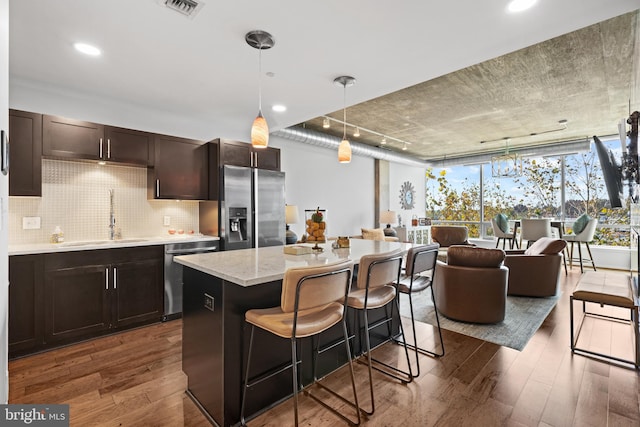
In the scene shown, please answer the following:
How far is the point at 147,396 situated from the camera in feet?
6.96

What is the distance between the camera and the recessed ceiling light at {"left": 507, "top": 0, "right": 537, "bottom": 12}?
1974 mm

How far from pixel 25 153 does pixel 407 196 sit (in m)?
8.17

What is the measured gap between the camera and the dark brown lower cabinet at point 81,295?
277cm

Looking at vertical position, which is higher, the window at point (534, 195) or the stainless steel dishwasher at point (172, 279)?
the window at point (534, 195)

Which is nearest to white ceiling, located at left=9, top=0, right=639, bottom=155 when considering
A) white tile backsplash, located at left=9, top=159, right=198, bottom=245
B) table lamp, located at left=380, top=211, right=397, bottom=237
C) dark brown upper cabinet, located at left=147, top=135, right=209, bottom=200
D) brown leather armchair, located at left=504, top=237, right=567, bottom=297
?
dark brown upper cabinet, located at left=147, top=135, right=209, bottom=200

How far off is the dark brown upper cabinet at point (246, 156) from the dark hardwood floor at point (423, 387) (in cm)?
233

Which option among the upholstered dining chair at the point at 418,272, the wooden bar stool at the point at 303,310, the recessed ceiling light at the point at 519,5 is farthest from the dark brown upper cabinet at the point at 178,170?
the recessed ceiling light at the point at 519,5

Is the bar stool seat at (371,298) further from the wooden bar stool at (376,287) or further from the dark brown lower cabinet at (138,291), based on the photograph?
the dark brown lower cabinet at (138,291)

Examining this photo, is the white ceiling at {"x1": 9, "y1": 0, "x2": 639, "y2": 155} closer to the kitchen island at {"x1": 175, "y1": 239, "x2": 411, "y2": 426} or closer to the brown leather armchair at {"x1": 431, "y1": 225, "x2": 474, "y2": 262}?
the kitchen island at {"x1": 175, "y1": 239, "x2": 411, "y2": 426}

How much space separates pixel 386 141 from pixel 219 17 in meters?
5.45

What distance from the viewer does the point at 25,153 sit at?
295cm

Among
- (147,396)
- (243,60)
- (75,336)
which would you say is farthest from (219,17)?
(75,336)

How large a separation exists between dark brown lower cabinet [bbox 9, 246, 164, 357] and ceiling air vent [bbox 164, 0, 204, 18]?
8.01 feet

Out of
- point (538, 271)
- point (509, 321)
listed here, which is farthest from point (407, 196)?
point (509, 321)
